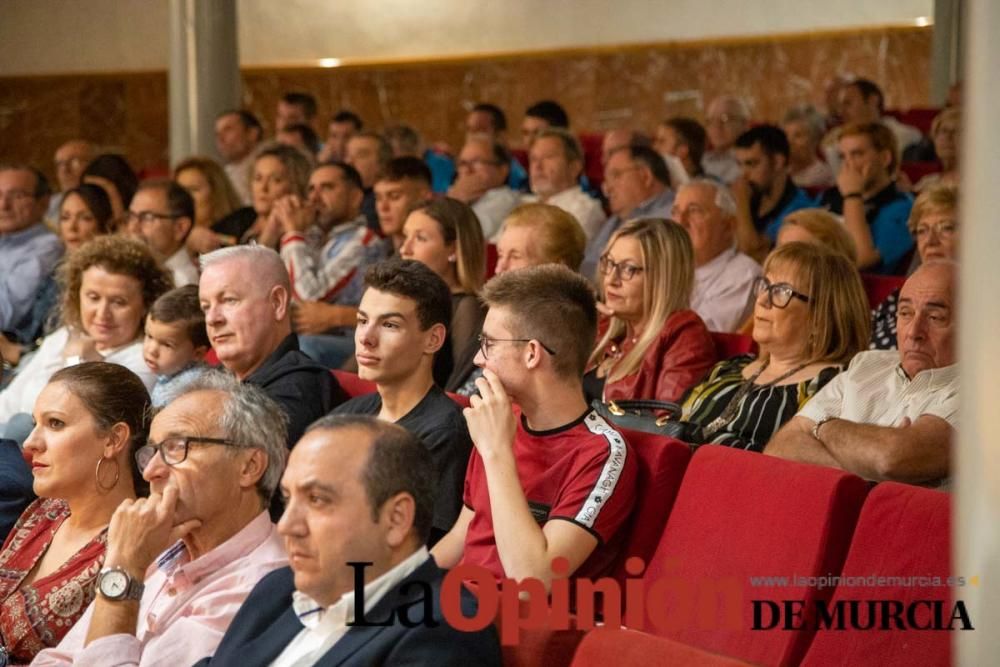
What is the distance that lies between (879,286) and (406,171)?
1.99 metres

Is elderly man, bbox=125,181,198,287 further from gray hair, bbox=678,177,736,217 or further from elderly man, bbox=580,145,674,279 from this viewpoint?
gray hair, bbox=678,177,736,217

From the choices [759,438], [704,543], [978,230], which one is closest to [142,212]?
[759,438]

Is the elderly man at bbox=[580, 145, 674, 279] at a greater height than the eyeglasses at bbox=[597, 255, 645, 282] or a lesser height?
greater

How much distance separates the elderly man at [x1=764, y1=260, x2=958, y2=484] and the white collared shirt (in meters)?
1.06

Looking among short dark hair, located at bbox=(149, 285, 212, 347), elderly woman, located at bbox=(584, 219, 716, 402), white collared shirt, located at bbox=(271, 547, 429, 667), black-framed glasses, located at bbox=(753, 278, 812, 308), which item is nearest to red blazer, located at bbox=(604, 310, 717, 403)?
elderly woman, located at bbox=(584, 219, 716, 402)

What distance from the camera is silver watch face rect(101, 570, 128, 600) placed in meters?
2.36

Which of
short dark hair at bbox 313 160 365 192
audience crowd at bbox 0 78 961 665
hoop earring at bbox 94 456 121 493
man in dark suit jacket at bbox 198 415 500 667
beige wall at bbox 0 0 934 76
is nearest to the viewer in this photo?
man in dark suit jacket at bbox 198 415 500 667

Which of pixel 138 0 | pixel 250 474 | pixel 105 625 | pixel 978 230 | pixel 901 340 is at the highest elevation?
pixel 138 0

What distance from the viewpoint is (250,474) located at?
2.51 meters

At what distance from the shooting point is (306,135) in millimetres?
7879

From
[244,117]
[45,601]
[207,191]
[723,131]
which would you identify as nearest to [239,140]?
[244,117]

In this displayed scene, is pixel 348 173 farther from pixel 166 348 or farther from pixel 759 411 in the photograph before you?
pixel 759 411

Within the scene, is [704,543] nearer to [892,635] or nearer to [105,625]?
[892,635]

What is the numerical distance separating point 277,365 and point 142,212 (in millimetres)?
1983
